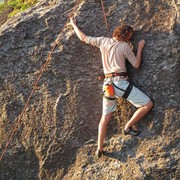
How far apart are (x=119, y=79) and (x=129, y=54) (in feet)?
1.76

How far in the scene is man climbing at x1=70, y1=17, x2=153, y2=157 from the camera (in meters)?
7.80

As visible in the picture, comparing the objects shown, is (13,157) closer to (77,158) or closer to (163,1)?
(77,158)

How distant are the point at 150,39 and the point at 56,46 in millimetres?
2069

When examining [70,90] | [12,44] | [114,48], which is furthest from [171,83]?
[12,44]

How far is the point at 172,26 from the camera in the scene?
7.93 meters

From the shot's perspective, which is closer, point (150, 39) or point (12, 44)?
point (150, 39)

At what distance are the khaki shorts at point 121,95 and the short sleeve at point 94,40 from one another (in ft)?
2.53

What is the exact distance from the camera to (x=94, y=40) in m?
8.12

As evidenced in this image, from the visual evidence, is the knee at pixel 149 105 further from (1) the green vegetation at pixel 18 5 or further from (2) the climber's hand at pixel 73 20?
(1) the green vegetation at pixel 18 5

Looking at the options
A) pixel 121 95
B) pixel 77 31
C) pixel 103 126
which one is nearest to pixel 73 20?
pixel 77 31

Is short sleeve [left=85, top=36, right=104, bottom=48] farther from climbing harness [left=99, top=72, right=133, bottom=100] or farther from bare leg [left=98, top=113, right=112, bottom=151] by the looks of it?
bare leg [left=98, top=113, right=112, bottom=151]

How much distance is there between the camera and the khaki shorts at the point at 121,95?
307 inches

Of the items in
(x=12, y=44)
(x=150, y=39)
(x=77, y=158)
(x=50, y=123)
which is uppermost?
(x=12, y=44)

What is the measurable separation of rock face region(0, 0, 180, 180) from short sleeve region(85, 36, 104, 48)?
0.28 meters
